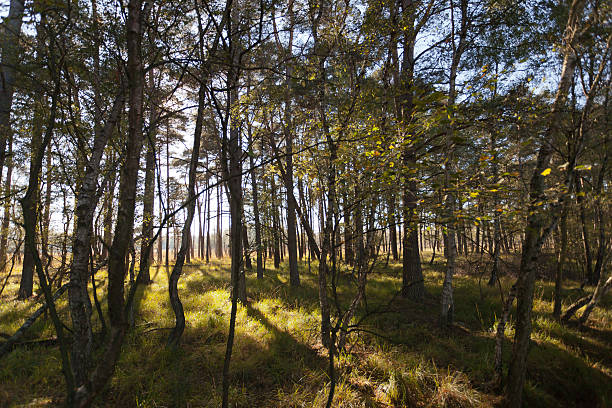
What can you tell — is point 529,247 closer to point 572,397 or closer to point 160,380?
point 572,397

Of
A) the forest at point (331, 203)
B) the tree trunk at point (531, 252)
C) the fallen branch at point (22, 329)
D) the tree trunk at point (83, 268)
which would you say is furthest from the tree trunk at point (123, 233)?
the tree trunk at point (531, 252)

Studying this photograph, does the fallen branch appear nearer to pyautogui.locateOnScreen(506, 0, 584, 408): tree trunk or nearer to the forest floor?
the forest floor

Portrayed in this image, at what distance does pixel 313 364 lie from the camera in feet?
14.2

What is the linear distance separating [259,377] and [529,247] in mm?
4197

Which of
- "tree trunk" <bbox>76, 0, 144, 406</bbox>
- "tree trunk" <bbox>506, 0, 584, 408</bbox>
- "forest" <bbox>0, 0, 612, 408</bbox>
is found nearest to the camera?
"tree trunk" <bbox>76, 0, 144, 406</bbox>

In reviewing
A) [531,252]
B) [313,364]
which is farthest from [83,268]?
[531,252]

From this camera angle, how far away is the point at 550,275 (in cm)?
1184

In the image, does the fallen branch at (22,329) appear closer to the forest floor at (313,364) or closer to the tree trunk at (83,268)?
the tree trunk at (83,268)

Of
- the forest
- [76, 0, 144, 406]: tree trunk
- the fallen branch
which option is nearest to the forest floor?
the forest

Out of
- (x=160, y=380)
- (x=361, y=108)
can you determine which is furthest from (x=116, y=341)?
(x=361, y=108)

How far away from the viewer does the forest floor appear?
3.58 meters

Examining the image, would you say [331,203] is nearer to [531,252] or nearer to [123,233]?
[531,252]

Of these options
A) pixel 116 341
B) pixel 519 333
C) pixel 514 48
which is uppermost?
pixel 514 48

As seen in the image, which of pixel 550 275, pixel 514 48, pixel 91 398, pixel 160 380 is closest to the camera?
pixel 91 398
